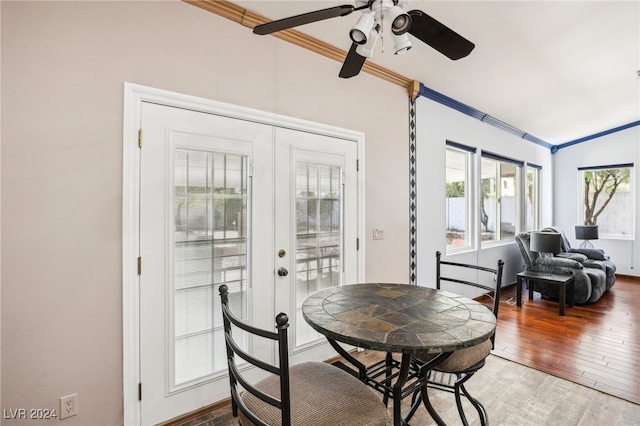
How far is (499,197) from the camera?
5.36 m

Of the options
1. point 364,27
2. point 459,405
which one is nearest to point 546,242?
point 459,405

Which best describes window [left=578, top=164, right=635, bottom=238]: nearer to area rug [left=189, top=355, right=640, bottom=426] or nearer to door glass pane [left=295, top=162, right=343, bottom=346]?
area rug [left=189, top=355, right=640, bottom=426]

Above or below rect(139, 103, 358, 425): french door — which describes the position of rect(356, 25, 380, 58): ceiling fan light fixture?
above

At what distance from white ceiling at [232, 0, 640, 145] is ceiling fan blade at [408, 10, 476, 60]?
0.78 metres

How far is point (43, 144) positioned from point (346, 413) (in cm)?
190

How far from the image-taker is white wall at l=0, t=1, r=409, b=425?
1.50 m

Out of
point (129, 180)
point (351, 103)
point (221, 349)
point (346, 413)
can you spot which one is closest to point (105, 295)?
point (129, 180)

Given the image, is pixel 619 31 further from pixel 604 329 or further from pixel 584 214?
pixel 584 214

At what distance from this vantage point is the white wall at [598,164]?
19.5 feet

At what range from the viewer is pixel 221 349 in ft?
6.91

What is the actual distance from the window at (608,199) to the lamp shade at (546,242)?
3423mm

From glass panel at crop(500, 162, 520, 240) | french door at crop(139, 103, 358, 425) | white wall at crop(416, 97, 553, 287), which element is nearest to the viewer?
french door at crop(139, 103, 358, 425)

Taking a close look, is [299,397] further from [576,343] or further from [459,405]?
[576,343]

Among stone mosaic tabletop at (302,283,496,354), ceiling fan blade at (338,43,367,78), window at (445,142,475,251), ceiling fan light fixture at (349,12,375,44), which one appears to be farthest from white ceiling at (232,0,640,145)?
stone mosaic tabletop at (302,283,496,354)
